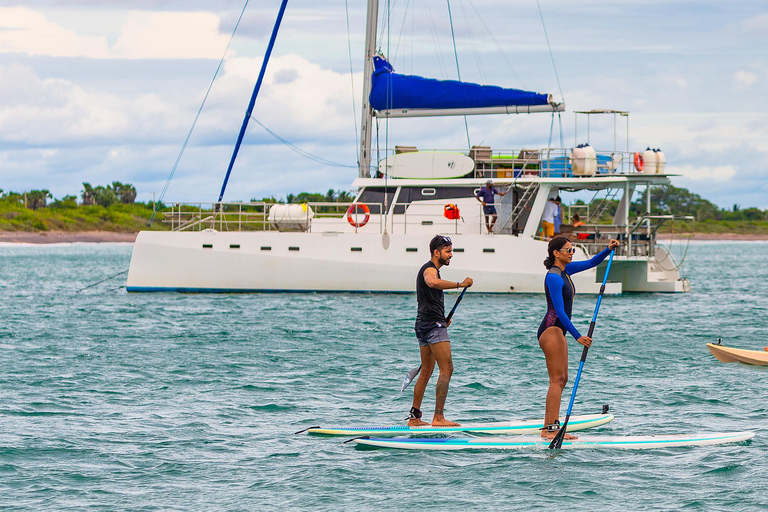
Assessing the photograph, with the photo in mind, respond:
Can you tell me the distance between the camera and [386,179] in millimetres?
27344

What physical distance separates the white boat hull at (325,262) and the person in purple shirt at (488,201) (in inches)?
24.8

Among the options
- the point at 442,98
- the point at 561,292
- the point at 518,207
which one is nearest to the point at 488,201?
the point at 518,207

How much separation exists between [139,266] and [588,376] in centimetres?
1695

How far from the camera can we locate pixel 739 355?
15492 millimetres

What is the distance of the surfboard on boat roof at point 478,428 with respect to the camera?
10023 millimetres

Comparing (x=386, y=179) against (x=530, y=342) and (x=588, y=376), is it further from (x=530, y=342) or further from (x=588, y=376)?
(x=588, y=376)

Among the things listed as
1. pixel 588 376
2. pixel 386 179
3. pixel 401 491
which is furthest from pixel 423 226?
pixel 401 491

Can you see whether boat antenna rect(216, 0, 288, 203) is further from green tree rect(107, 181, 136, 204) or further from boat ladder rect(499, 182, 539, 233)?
green tree rect(107, 181, 136, 204)

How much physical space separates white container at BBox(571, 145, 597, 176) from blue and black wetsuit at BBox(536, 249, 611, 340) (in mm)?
17931

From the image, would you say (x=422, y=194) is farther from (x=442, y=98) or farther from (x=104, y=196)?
(x=104, y=196)

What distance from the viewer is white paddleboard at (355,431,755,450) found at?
9625mm

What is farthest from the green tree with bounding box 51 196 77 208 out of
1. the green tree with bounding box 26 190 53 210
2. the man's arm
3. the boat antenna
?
the man's arm

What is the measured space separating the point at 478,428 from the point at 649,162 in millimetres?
18458

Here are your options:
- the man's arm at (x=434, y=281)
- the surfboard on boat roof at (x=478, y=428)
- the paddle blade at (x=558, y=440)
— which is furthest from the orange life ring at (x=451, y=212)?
the paddle blade at (x=558, y=440)
